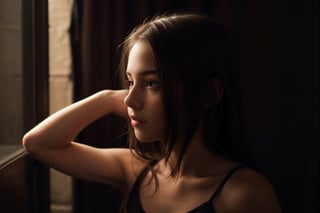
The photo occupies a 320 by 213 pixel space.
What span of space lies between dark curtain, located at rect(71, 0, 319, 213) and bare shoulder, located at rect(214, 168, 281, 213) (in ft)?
1.70

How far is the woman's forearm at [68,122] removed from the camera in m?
1.06

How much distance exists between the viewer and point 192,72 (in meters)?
0.89

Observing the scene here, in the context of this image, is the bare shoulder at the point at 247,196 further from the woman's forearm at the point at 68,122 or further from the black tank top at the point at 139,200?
the woman's forearm at the point at 68,122

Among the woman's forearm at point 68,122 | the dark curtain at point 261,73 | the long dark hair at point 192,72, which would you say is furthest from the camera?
the dark curtain at point 261,73

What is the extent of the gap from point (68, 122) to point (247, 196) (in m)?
0.49

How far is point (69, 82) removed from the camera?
152cm

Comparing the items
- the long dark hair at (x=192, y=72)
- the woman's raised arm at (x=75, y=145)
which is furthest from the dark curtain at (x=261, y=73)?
the long dark hair at (x=192, y=72)

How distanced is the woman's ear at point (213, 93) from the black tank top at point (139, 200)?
6.3 inches

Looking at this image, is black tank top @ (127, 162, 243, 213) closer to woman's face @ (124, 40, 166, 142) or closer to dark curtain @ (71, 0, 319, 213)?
woman's face @ (124, 40, 166, 142)

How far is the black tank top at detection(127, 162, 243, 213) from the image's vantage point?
92 cm

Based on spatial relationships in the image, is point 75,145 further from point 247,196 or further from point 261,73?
point 261,73

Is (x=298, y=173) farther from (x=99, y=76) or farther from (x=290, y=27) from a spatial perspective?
(x=99, y=76)

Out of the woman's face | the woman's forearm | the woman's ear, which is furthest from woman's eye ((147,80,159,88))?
the woman's forearm

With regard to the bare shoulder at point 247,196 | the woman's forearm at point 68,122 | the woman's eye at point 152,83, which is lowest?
the bare shoulder at point 247,196
